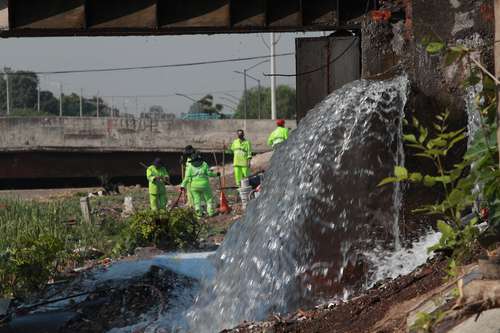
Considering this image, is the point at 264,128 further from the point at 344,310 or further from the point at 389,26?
the point at 344,310

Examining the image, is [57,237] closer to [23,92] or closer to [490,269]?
[490,269]

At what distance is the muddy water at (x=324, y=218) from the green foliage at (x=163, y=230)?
547 centimetres

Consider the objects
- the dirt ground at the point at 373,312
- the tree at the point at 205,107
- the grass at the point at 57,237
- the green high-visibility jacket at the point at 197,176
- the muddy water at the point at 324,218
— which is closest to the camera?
the dirt ground at the point at 373,312

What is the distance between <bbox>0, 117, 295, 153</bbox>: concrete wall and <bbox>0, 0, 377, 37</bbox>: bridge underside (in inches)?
848

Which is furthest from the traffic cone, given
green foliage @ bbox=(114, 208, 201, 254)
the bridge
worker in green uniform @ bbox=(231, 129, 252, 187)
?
the bridge

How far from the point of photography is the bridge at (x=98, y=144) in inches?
1437

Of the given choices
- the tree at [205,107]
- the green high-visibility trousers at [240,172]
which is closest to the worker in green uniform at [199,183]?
the green high-visibility trousers at [240,172]

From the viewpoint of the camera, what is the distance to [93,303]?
384 inches

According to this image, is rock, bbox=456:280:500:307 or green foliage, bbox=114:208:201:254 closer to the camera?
rock, bbox=456:280:500:307

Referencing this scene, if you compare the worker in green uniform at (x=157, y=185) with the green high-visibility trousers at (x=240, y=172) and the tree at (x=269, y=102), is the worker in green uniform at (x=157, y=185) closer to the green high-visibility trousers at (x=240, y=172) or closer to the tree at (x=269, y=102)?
the green high-visibility trousers at (x=240, y=172)

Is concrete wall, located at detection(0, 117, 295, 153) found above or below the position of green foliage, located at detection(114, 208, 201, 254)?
above

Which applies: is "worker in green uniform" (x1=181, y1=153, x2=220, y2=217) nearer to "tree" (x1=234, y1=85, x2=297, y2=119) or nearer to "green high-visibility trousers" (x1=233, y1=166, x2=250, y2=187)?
"green high-visibility trousers" (x1=233, y1=166, x2=250, y2=187)

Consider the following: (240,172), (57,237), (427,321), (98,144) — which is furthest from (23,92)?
(427,321)

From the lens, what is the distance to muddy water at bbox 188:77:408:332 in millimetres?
7453
